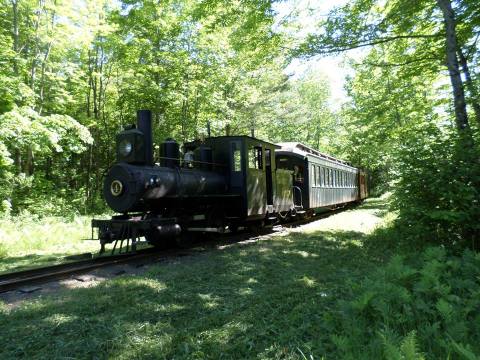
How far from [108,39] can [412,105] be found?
14927 mm

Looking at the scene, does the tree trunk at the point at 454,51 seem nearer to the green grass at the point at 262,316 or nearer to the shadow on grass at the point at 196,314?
the shadow on grass at the point at 196,314

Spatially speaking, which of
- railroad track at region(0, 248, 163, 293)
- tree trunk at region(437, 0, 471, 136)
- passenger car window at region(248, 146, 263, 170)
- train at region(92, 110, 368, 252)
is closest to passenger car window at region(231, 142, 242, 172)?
train at region(92, 110, 368, 252)

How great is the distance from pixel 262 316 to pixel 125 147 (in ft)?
17.9

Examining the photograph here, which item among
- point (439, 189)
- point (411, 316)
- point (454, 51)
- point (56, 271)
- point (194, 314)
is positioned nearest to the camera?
point (411, 316)

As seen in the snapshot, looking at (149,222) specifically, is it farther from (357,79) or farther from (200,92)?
(200,92)

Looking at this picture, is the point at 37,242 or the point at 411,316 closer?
the point at 411,316

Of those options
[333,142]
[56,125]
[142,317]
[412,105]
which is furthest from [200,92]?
[333,142]

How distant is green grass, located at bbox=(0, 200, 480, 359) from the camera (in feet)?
11.2

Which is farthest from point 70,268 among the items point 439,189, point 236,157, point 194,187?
point 439,189

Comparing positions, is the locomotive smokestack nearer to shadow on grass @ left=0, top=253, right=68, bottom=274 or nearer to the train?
the train

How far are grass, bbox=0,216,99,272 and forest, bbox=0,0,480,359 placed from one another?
425mm

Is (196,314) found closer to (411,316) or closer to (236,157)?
(411,316)

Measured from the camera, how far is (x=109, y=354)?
12.0ft

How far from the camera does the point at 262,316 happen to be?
4492mm
